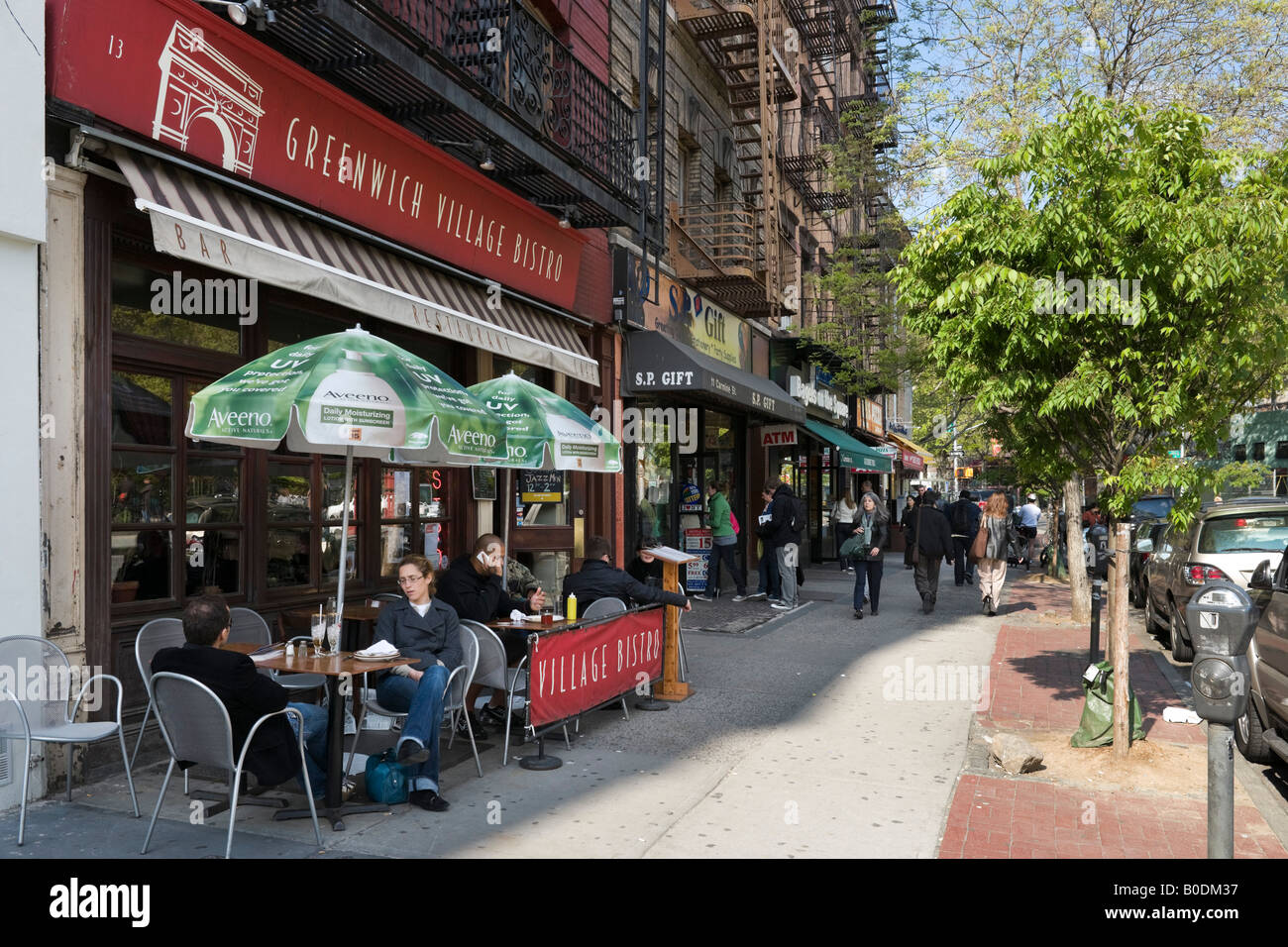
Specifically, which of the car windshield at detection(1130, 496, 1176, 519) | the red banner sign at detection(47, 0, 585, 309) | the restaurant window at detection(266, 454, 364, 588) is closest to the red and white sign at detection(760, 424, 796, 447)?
the car windshield at detection(1130, 496, 1176, 519)

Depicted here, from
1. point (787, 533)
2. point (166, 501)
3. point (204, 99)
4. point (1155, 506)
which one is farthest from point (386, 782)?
point (1155, 506)

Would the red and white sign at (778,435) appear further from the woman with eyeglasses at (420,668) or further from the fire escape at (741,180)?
the woman with eyeglasses at (420,668)

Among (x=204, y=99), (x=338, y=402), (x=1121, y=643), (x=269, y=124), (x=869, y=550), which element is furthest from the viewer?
(x=869, y=550)

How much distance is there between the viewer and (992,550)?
14219 millimetres

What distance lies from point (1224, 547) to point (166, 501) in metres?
10.3

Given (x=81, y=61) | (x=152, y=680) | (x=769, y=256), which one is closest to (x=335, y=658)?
(x=152, y=680)

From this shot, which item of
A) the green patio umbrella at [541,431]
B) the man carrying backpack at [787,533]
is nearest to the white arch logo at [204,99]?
the green patio umbrella at [541,431]

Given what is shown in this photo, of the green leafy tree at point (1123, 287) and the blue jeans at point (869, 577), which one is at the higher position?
the green leafy tree at point (1123, 287)

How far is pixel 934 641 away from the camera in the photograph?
11758 millimetres

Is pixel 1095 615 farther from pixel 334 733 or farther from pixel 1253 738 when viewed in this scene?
pixel 334 733

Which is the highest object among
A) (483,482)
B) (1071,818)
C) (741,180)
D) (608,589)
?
(741,180)

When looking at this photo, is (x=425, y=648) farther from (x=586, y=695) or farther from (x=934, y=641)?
(x=934, y=641)

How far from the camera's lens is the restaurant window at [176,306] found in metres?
6.50

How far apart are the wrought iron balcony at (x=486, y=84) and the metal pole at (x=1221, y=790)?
6610 mm
